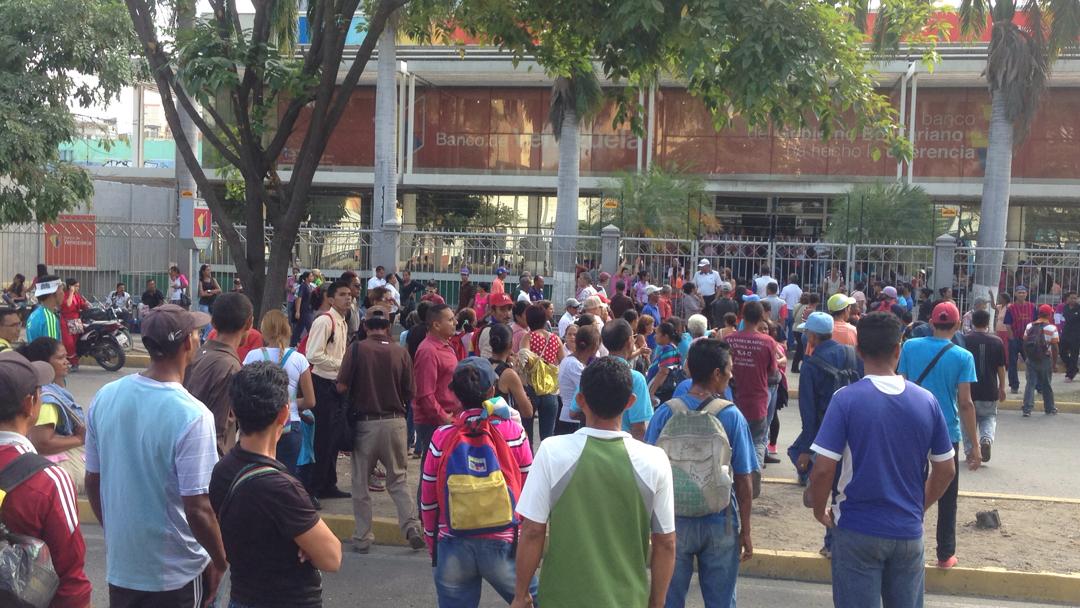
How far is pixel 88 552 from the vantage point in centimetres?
721

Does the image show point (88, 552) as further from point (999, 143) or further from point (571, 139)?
point (999, 143)

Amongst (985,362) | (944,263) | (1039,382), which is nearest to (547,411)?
(985,362)

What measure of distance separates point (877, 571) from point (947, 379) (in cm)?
291

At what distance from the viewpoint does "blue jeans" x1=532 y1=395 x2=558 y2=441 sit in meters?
8.96

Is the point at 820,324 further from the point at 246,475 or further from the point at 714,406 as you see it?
the point at 246,475

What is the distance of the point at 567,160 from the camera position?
23609mm

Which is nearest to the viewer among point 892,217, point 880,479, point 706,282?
point 880,479

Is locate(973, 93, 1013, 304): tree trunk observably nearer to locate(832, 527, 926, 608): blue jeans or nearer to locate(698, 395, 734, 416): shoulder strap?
locate(698, 395, 734, 416): shoulder strap

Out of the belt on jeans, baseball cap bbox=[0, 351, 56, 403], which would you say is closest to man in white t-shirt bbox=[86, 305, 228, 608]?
baseball cap bbox=[0, 351, 56, 403]

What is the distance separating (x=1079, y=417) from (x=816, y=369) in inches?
355

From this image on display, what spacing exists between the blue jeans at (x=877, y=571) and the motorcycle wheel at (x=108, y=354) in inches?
562

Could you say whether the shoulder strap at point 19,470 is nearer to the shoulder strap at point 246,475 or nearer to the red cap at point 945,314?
the shoulder strap at point 246,475

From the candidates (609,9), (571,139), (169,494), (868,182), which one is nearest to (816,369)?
(609,9)

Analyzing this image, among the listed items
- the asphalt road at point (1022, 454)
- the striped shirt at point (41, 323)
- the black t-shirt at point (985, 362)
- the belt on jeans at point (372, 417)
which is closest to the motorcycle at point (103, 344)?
the asphalt road at point (1022, 454)
